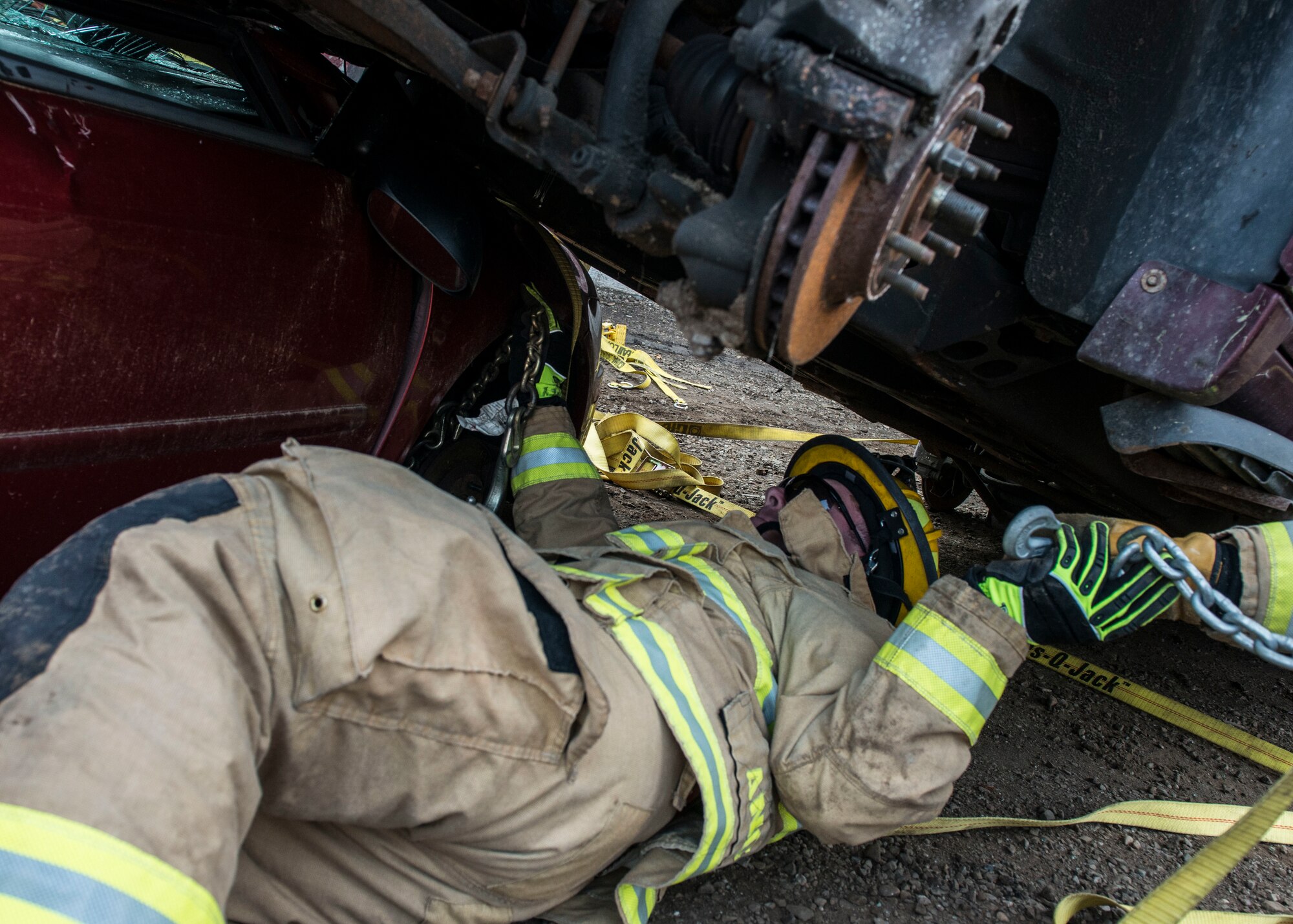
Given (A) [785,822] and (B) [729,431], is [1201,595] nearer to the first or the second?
(A) [785,822]

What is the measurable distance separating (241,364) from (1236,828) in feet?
6.26

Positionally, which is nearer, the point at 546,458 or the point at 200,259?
the point at 200,259

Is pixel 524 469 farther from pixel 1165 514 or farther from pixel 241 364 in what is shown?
pixel 1165 514

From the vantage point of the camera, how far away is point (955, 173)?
1.14 meters

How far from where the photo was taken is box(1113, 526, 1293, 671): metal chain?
A: 1435mm

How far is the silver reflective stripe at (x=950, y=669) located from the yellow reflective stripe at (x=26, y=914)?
1.17 metres

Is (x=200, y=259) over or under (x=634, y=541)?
over

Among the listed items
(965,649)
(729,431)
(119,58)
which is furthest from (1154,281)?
→ (729,431)

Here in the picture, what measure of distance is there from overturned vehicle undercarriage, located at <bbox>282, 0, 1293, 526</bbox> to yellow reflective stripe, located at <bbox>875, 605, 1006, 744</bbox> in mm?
454

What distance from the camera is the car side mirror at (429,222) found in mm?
1773

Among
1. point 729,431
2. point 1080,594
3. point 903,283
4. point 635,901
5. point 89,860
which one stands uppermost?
point 903,283

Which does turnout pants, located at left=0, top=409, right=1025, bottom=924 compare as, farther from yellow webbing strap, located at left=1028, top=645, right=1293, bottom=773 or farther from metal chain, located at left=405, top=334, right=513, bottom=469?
yellow webbing strap, located at left=1028, top=645, right=1293, bottom=773

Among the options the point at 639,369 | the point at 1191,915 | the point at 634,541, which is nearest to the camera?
the point at 1191,915

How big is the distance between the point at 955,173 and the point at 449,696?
0.91 metres
